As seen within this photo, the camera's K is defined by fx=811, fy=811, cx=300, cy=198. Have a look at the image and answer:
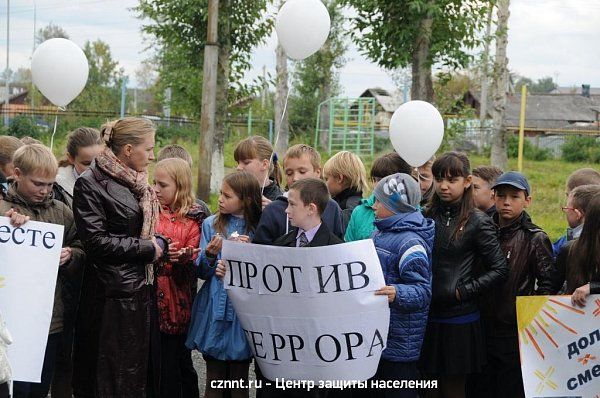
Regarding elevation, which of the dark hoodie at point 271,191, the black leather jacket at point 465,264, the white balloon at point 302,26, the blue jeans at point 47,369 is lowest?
the blue jeans at point 47,369

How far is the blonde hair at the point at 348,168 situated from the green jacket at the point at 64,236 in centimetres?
192

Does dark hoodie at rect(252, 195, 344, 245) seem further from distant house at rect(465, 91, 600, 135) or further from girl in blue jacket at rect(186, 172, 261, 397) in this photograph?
distant house at rect(465, 91, 600, 135)

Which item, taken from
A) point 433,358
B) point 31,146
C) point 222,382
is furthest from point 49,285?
point 433,358

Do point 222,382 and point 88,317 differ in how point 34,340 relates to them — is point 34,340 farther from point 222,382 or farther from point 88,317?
point 222,382

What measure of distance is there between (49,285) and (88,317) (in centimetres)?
32

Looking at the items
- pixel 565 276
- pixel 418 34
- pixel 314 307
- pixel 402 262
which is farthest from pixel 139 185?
pixel 418 34

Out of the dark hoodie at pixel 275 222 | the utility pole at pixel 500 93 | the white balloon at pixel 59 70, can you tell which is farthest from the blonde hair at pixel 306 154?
the utility pole at pixel 500 93

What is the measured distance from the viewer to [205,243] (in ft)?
17.3

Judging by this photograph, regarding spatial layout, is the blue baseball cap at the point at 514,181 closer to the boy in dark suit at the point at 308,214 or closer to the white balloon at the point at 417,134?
the white balloon at the point at 417,134

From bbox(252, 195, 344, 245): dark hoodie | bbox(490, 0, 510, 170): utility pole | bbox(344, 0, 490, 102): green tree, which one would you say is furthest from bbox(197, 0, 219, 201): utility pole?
bbox(252, 195, 344, 245): dark hoodie

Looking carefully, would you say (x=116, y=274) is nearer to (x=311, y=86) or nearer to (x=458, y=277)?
(x=458, y=277)

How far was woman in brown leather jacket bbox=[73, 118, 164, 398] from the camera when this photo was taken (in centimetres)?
472

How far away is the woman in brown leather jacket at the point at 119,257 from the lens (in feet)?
15.5

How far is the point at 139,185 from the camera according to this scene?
4879 millimetres
